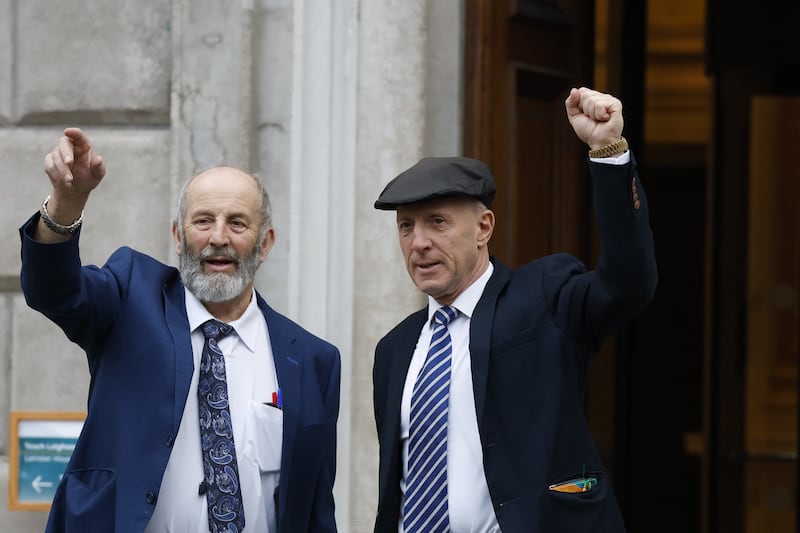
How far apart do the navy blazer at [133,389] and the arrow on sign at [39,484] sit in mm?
1290

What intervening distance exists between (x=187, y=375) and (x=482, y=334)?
0.71 meters

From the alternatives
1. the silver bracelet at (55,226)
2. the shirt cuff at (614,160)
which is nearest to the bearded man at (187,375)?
the silver bracelet at (55,226)

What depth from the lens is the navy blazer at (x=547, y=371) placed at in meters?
3.06

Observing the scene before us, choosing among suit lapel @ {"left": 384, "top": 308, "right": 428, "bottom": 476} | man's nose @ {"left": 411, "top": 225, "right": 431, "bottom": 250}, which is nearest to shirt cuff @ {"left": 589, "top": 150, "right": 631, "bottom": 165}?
man's nose @ {"left": 411, "top": 225, "right": 431, "bottom": 250}

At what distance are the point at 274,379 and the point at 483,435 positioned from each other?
57cm

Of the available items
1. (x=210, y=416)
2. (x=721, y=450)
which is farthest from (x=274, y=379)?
(x=721, y=450)

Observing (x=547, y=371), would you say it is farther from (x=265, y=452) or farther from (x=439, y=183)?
(x=265, y=452)

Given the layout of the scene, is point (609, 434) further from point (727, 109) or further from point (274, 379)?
point (274, 379)

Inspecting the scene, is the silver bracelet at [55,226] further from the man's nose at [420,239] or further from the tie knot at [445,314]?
the tie knot at [445,314]

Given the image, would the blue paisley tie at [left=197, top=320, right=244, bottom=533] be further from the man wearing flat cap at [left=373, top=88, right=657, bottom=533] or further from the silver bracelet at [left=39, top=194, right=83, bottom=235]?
the silver bracelet at [left=39, top=194, right=83, bottom=235]

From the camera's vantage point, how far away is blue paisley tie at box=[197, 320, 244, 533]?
3.25 metres

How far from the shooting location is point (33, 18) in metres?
4.72

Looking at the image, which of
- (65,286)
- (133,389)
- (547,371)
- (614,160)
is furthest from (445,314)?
(65,286)

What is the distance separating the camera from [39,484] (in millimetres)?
4543
